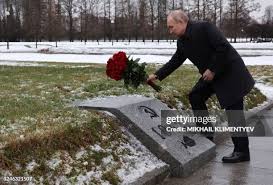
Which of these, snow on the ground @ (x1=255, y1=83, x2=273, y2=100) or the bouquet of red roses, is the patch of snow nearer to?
the bouquet of red roses

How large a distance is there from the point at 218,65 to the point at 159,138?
1081mm

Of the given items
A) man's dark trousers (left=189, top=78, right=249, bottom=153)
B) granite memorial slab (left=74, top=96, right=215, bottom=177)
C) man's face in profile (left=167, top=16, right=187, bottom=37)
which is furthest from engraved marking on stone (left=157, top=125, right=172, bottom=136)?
man's face in profile (left=167, top=16, right=187, bottom=37)

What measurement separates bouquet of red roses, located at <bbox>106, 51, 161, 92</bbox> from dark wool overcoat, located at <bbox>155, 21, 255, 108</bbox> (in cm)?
67

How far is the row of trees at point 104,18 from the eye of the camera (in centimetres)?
7444

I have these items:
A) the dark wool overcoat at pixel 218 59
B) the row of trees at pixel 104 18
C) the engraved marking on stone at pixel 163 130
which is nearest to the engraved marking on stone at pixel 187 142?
the engraved marking on stone at pixel 163 130

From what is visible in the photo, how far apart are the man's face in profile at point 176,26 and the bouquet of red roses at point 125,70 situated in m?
0.76

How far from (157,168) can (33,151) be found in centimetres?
137

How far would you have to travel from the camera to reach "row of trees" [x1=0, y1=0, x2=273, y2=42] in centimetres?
7444

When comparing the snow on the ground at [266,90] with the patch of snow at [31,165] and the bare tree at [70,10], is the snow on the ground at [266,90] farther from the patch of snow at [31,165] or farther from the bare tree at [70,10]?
the bare tree at [70,10]

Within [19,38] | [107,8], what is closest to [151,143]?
[19,38]

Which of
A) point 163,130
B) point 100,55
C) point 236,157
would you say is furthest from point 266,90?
point 100,55

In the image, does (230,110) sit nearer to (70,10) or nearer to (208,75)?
(208,75)

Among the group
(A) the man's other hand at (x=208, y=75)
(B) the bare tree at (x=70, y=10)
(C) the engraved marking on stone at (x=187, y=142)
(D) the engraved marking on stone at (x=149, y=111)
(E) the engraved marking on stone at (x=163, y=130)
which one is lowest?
(C) the engraved marking on stone at (x=187, y=142)

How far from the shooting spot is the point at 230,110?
5.95 meters
